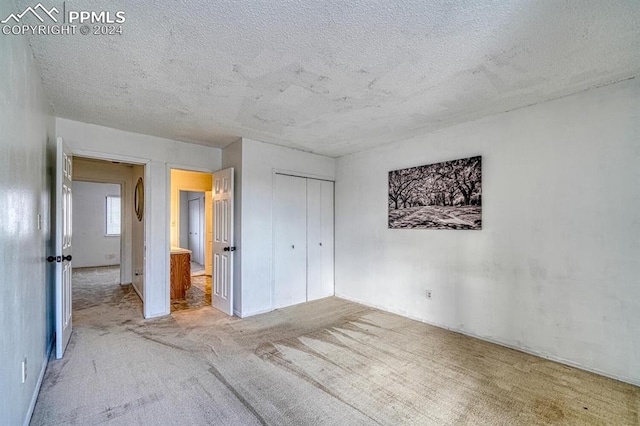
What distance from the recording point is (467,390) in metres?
2.26

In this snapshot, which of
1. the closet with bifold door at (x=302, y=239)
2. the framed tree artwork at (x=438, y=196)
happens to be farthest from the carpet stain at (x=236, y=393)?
the framed tree artwork at (x=438, y=196)

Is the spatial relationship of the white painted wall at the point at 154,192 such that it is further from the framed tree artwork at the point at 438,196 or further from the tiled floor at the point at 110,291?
the framed tree artwork at the point at 438,196

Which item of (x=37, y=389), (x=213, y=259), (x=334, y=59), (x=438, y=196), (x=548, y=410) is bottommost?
(x=548, y=410)

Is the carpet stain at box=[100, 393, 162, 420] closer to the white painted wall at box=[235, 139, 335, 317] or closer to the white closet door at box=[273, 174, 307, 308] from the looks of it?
the white painted wall at box=[235, 139, 335, 317]

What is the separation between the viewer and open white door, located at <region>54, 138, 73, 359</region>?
2.70 metres

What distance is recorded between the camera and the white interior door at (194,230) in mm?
8977

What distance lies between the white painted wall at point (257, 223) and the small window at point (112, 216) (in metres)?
6.73

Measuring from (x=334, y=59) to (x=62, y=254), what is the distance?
3.08 meters

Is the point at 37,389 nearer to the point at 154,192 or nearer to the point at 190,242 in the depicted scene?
the point at 154,192

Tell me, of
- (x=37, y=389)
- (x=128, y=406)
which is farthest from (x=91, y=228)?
(x=128, y=406)

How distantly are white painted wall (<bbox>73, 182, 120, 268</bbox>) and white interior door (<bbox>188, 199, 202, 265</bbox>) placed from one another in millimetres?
2016

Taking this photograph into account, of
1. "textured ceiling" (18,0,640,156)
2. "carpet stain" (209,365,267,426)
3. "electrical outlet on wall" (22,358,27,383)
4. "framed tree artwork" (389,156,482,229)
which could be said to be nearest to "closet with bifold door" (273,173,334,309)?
"framed tree artwork" (389,156,482,229)

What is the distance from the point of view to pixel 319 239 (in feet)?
16.1

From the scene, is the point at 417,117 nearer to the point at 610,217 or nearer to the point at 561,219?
the point at 561,219
